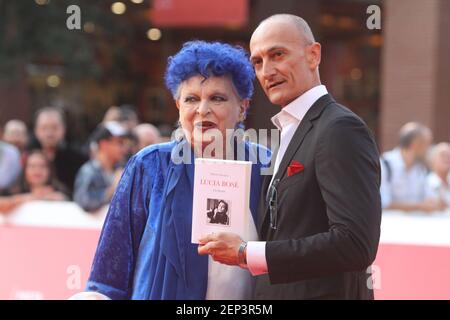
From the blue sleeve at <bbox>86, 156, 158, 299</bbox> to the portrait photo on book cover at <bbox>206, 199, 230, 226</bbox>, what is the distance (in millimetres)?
330

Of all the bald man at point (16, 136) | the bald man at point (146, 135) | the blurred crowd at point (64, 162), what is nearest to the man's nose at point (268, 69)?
the blurred crowd at point (64, 162)

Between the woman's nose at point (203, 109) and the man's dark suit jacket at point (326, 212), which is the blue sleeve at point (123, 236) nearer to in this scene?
the woman's nose at point (203, 109)

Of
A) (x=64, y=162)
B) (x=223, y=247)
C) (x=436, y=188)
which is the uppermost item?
(x=64, y=162)

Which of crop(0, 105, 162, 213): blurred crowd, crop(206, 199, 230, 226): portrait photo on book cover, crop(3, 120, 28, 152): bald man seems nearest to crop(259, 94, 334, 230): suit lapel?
crop(206, 199, 230, 226): portrait photo on book cover

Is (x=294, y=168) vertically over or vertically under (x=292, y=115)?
under

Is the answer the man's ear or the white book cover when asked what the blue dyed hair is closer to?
the man's ear

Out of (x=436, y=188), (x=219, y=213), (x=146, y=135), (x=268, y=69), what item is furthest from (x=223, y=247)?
(x=146, y=135)

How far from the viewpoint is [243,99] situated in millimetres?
2699

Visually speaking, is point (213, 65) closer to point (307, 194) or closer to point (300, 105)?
point (300, 105)

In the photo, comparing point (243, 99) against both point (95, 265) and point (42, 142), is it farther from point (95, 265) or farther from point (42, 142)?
point (42, 142)

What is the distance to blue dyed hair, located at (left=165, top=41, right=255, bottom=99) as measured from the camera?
2605 mm

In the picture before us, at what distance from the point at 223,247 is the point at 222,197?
15 cm

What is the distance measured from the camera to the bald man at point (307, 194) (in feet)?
7.18

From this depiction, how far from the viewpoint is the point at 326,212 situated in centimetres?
227
